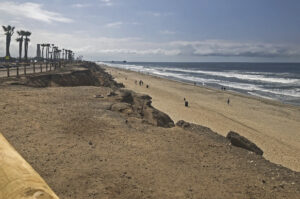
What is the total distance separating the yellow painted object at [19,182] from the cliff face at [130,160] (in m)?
3.07

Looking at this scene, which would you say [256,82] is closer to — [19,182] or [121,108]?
[121,108]

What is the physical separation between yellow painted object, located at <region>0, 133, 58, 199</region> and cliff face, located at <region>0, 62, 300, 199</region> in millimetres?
3068

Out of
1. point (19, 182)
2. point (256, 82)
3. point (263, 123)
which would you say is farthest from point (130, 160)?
point (256, 82)

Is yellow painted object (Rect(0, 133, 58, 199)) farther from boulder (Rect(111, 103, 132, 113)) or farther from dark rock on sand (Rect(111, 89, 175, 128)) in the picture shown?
boulder (Rect(111, 103, 132, 113))

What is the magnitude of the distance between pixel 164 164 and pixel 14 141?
3697 mm

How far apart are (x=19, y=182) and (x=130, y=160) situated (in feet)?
14.8

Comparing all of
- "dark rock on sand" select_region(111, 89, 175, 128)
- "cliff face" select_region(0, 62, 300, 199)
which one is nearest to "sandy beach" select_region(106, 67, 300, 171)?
"dark rock on sand" select_region(111, 89, 175, 128)

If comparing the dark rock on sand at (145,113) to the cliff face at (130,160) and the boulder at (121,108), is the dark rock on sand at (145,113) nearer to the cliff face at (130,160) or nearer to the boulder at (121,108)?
the boulder at (121,108)

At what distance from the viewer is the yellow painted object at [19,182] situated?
1.20 metres

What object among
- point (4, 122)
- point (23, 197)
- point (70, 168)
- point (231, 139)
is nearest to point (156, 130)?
point (231, 139)

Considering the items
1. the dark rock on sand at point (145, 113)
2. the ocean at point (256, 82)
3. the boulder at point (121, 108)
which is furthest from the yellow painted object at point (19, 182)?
the ocean at point (256, 82)

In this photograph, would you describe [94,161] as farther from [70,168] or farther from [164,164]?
[164,164]

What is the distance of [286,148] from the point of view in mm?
14289

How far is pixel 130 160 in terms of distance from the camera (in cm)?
568
